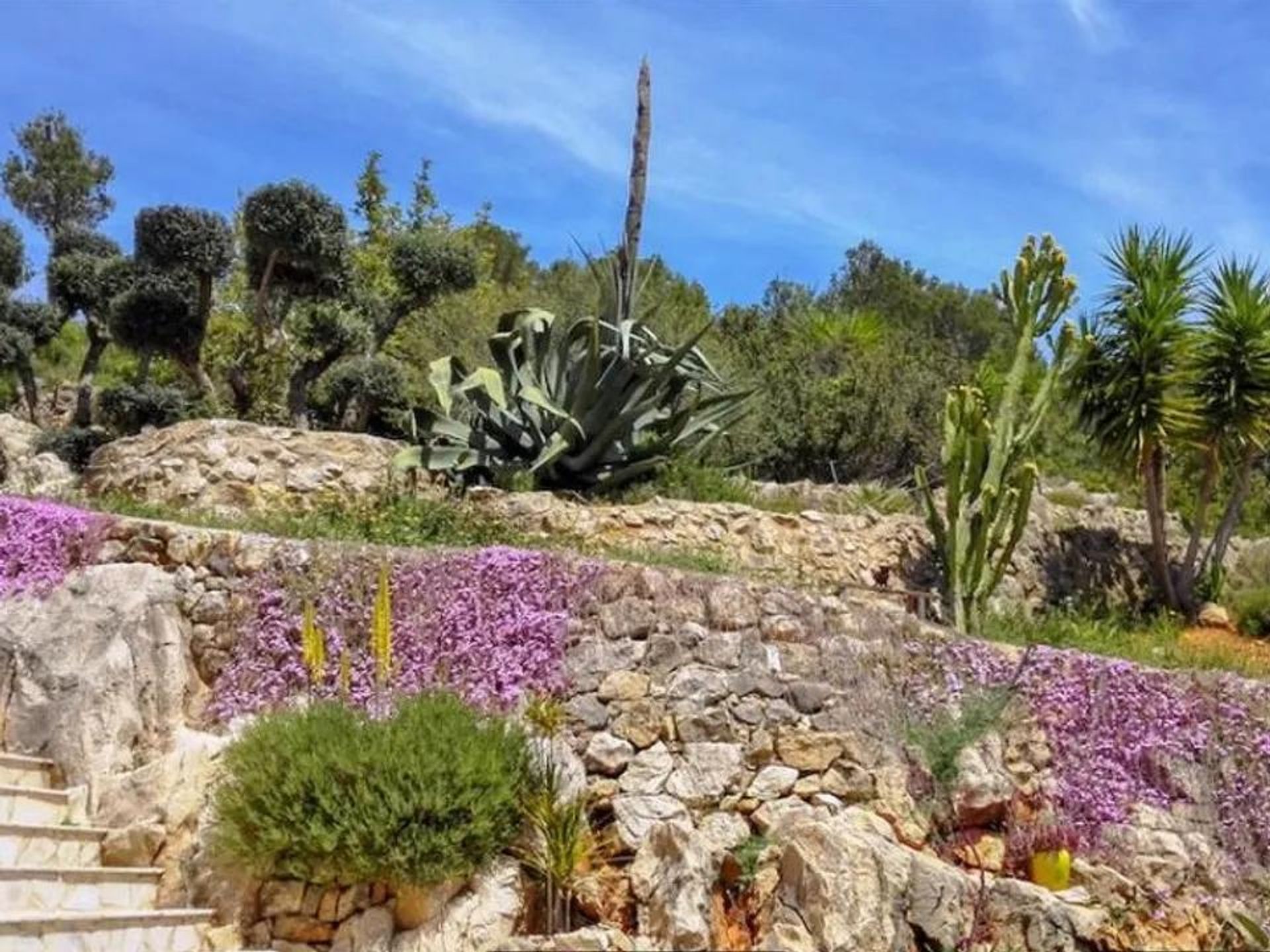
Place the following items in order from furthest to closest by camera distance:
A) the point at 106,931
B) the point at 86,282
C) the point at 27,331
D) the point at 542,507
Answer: the point at 27,331
the point at 86,282
the point at 542,507
the point at 106,931

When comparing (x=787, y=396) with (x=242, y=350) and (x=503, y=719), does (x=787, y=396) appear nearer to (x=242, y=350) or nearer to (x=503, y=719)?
(x=242, y=350)

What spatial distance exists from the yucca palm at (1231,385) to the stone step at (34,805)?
37.9 ft

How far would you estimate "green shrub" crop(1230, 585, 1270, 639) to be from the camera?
46.9 ft

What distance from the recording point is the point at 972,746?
9.11 m

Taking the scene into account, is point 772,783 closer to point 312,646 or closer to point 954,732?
point 954,732

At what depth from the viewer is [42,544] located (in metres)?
9.89

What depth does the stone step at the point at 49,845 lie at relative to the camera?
24.4ft

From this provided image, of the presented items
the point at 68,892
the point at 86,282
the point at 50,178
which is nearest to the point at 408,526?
the point at 68,892

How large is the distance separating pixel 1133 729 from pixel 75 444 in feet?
37.4

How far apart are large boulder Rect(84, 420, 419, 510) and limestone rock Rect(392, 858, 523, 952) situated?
563cm

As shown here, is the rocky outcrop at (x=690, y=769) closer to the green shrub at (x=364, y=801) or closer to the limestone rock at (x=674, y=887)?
the limestone rock at (x=674, y=887)

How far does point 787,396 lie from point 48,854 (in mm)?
14743

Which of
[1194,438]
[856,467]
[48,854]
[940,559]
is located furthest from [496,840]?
[856,467]

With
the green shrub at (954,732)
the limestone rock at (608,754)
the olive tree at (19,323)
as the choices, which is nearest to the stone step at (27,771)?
the limestone rock at (608,754)
